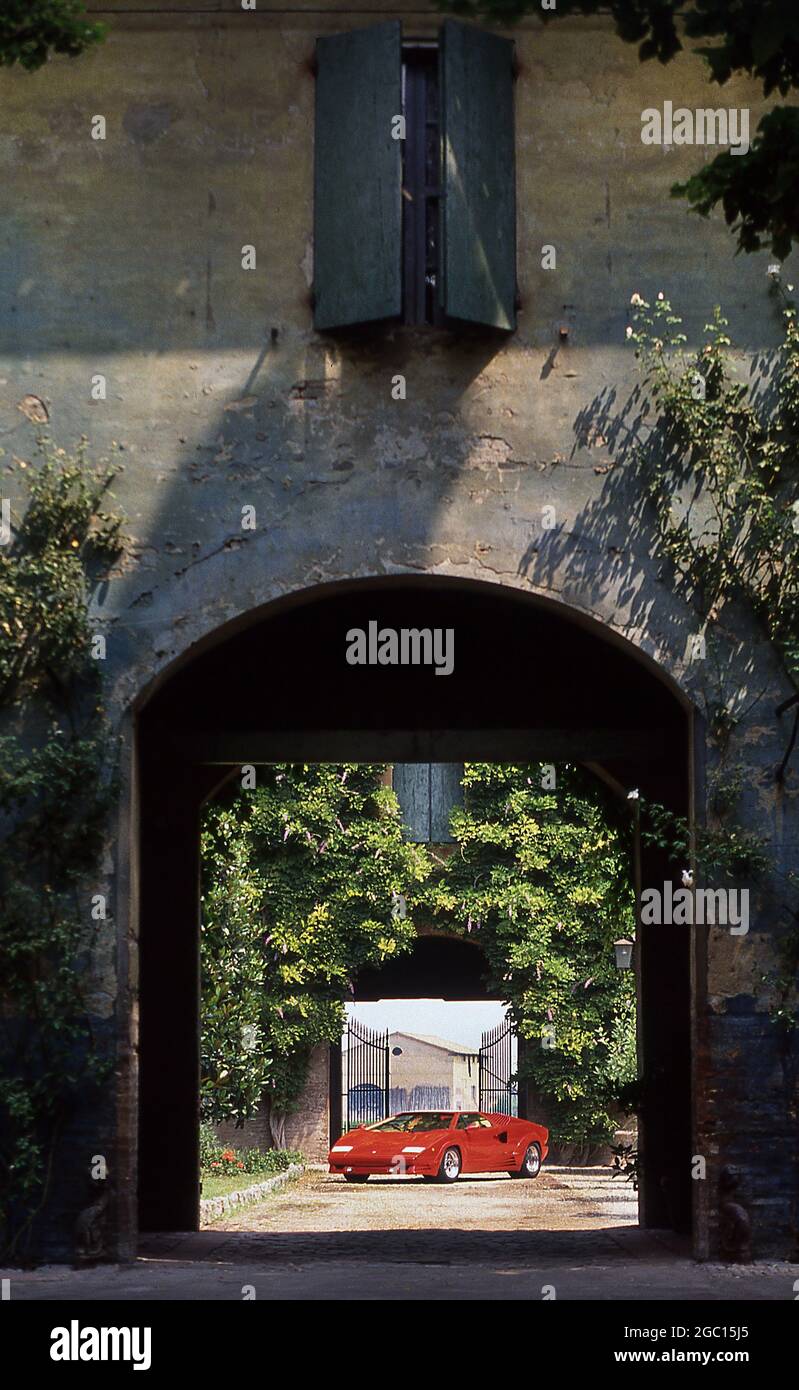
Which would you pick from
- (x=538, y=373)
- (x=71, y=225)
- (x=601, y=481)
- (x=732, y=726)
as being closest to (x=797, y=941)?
(x=732, y=726)

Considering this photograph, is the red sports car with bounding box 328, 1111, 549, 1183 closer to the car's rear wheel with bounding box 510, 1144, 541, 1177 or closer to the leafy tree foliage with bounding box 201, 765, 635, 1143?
the car's rear wheel with bounding box 510, 1144, 541, 1177

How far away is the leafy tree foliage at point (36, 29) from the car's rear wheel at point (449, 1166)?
1784 centimetres

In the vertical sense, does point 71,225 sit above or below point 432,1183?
above

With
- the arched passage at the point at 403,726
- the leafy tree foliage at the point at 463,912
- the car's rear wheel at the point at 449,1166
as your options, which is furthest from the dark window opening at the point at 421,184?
the car's rear wheel at the point at 449,1166

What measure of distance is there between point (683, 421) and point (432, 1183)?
51.8ft

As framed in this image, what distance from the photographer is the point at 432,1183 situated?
2409 centimetres

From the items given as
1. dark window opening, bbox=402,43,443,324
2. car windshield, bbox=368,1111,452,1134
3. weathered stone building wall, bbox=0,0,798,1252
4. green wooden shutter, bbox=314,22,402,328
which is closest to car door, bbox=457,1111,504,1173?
car windshield, bbox=368,1111,452,1134

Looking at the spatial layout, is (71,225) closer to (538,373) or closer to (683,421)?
(538,373)

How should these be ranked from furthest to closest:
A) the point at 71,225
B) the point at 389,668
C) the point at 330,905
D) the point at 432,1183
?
the point at 330,905 < the point at 432,1183 < the point at 389,668 < the point at 71,225

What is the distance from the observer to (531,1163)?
2511 centimetres

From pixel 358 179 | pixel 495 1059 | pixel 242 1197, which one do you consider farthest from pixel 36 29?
pixel 495 1059

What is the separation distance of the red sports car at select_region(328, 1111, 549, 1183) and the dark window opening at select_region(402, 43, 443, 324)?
1530 cm

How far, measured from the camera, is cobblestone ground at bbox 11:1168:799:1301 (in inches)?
343

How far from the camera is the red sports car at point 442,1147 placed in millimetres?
23656
